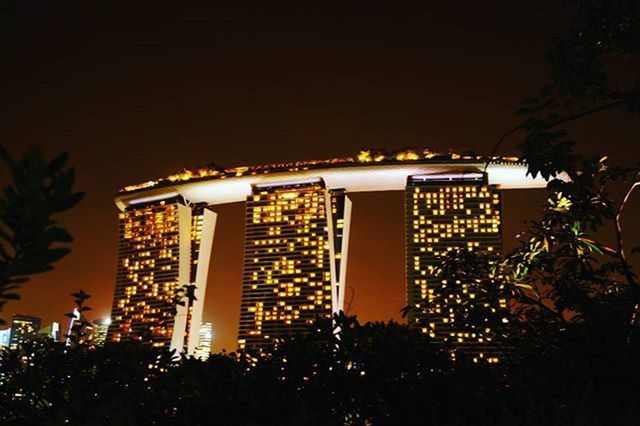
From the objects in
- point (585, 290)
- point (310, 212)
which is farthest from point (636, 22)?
point (310, 212)

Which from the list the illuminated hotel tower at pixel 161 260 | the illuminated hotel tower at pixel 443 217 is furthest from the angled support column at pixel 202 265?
the illuminated hotel tower at pixel 443 217

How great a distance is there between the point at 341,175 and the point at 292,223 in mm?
10578

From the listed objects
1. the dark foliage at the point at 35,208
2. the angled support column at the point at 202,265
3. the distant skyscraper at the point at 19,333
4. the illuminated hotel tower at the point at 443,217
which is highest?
the illuminated hotel tower at the point at 443,217

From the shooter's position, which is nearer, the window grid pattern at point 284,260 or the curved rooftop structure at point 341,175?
the curved rooftop structure at point 341,175

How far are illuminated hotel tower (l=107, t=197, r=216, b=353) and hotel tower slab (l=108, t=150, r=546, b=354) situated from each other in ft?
0.39

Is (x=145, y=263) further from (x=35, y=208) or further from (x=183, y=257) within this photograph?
→ (x=35, y=208)

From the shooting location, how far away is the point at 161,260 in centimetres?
6944

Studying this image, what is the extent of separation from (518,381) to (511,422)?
5.96ft

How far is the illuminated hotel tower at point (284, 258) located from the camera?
6317 cm

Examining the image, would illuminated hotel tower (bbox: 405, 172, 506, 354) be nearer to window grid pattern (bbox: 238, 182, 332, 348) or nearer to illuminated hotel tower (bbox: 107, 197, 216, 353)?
window grid pattern (bbox: 238, 182, 332, 348)

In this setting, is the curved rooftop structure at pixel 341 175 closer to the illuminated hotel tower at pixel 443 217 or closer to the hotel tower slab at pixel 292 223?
the hotel tower slab at pixel 292 223

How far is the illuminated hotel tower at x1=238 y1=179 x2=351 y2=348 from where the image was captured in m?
63.2

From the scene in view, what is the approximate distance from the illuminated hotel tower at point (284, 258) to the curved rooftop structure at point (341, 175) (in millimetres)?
1883

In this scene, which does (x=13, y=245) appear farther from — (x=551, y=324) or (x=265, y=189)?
(x=265, y=189)
